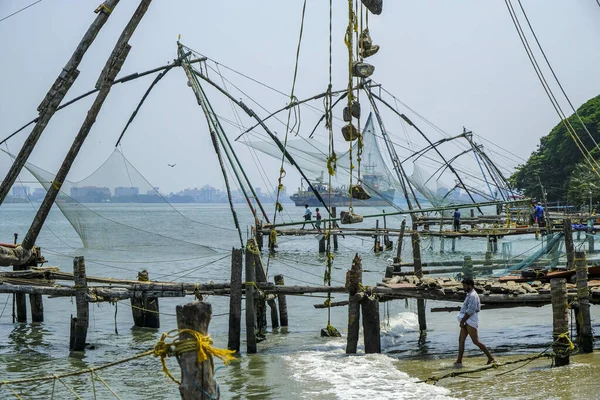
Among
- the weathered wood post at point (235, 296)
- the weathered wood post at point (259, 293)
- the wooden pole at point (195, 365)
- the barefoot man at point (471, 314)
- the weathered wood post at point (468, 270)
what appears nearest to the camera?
the wooden pole at point (195, 365)

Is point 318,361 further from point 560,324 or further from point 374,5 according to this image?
point 374,5

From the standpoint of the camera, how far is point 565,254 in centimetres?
1166

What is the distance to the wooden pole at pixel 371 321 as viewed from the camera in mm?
9648

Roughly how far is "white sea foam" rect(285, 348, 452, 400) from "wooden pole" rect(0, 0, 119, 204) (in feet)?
14.3

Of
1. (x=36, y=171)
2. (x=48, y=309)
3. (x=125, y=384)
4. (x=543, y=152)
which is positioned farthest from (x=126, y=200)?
(x=543, y=152)

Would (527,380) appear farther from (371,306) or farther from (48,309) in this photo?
(48,309)

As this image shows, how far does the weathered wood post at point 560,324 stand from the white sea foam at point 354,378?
5.15 ft

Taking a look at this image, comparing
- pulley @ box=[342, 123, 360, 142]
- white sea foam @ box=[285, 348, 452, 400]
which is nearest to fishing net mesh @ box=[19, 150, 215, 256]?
white sea foam @ box=[285, 348, 452, 400]

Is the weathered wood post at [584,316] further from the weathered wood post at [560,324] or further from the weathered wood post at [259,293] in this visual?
the weathered wood post at [259,293]

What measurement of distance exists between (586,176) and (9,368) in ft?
104

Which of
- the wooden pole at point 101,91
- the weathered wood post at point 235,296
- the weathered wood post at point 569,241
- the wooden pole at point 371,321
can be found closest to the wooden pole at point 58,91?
the wooden pole at point 101,91

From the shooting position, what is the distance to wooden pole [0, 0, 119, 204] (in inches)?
369

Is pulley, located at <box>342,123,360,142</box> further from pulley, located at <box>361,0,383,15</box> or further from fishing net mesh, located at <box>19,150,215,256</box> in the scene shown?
fishing net mesh, located at <box>19,150,215,256</box>

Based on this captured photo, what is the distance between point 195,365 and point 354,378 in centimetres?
466
